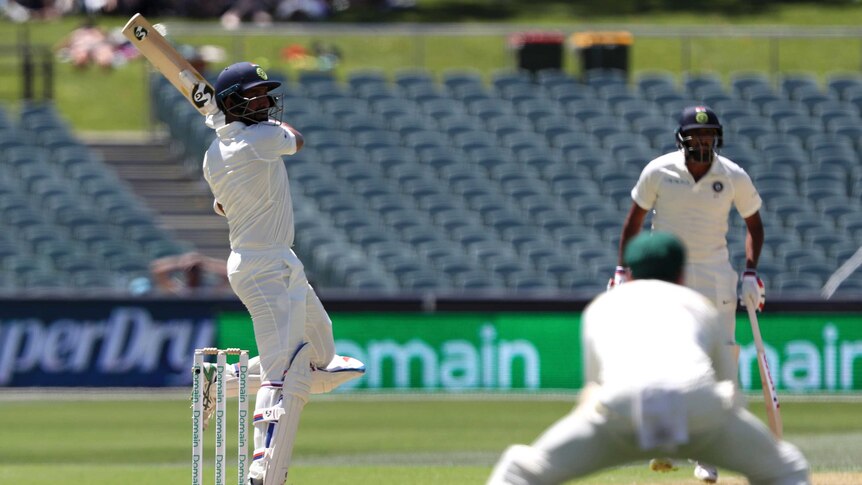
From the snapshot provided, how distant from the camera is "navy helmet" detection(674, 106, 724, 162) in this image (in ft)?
28.6

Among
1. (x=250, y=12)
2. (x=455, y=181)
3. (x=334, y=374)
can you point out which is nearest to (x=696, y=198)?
(x=334, y=374)

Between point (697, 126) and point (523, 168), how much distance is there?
13.3 meters

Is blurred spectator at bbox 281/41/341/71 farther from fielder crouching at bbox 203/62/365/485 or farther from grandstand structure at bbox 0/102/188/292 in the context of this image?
fielder crouching at bbox 203/62/365/485

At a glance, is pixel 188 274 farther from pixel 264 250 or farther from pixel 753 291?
pixel 264 250

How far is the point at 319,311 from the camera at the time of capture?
26.3ft

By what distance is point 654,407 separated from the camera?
504 cm

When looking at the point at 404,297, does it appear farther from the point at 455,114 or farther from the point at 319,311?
the point at 319,311

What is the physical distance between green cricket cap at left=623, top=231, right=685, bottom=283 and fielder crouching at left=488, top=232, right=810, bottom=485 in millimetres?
19

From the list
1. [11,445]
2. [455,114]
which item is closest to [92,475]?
[11,445]

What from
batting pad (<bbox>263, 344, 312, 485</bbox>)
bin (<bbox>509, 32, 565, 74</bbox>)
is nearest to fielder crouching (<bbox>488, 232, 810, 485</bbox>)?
batting pad (<bbox>263, 344, 312, 485</bbox>)

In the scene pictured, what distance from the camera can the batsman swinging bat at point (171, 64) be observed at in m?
7.95

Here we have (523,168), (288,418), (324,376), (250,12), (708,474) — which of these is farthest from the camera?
(250,12)

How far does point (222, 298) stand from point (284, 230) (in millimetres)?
9492

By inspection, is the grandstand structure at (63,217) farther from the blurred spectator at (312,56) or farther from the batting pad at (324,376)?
the batting pad at (324,376)
